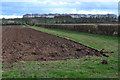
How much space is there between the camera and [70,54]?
15.6m

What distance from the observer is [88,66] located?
10719 millimetres

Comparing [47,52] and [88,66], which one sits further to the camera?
[47,52]

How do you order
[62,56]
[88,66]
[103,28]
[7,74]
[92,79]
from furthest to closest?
[103,28] → [62,56] → [88,66] → [7,74] → [92,79]

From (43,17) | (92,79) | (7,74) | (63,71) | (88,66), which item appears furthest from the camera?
(43,17)

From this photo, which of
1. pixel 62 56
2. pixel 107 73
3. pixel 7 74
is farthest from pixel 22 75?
pixel 62 56

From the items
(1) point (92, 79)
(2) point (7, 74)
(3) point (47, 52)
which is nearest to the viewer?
(1) point (92, 79)

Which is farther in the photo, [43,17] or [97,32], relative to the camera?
[43,17]

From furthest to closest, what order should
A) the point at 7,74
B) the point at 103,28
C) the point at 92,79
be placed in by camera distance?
the point at 103,28
the point at 7,74
the point at 92,79

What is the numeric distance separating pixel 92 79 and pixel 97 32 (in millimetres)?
34279

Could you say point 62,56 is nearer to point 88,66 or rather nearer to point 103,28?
point 88,66

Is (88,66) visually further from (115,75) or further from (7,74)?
(7,74)

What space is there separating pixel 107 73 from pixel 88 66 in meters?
1.51

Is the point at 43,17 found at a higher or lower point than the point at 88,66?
higher

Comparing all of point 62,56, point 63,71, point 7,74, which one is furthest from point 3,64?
point 62,56
